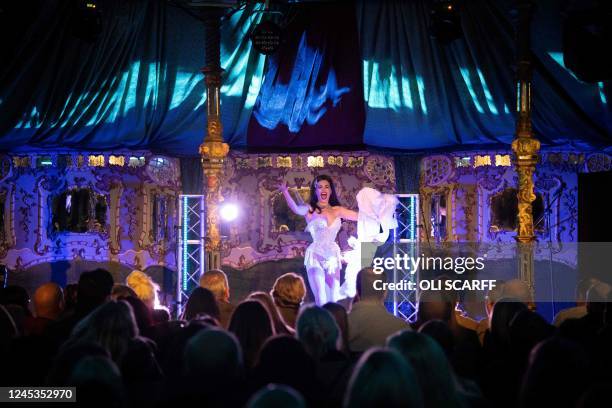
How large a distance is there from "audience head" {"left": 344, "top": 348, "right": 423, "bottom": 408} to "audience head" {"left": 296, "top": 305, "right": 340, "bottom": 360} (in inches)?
85.5

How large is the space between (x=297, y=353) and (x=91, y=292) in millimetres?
2775

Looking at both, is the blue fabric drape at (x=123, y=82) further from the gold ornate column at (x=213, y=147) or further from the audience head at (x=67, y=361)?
the audience head at (x=67, y=361)

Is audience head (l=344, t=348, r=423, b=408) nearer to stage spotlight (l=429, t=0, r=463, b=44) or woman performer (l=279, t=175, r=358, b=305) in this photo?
woman performer (l=279, t=175, r=358, b=305)

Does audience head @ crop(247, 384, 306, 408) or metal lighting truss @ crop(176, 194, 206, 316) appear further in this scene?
metal lighting truss @ crop(176, 194, 206, 316)

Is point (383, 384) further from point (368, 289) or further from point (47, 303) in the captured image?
point (47, 303)

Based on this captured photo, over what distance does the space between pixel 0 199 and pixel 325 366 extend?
1237 centimetres

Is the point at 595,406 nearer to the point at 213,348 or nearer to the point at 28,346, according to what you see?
the point at 213,348

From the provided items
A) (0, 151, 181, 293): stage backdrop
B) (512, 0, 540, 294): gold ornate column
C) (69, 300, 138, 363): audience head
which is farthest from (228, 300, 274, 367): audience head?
(0, 151, 181, 293): stage backdrop

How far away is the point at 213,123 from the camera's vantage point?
1362cm

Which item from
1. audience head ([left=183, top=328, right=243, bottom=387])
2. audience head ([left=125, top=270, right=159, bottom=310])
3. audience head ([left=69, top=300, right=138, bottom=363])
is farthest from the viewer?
audience head ([left=125, top=270, right=159, bottom=310])

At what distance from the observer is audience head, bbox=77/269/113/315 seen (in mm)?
7207

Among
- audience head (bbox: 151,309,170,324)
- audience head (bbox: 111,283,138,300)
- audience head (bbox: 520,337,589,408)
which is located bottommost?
audience head (bbox: 151,309,170,324)

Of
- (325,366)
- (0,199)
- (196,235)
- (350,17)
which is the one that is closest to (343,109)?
(350,17)

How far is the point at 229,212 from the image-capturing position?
16.5m
